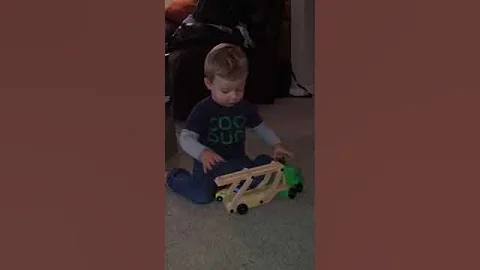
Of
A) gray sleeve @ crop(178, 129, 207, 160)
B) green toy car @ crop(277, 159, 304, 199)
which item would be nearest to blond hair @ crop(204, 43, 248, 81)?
gray sleeve @ crop(178, 129, 207, 160)

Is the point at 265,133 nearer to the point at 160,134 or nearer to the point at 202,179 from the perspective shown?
the point at 202,179

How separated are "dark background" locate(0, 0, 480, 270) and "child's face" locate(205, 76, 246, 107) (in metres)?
1.13

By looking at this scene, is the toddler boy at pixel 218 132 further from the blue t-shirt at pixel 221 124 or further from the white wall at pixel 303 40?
the white wall at pixel 303 40

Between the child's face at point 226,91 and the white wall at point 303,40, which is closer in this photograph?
the child's face at point 226,91

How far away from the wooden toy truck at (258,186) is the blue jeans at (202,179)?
3cm

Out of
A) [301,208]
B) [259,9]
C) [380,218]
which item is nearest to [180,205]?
[301,208]

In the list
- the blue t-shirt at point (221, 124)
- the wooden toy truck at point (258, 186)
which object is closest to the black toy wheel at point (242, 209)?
the wooden toy truck at point (258, 186)

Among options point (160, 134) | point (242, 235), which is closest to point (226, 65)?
point (242, 235)

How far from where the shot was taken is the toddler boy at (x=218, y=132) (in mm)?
1727

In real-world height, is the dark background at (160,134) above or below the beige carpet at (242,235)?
above

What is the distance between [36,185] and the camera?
24.7 inches

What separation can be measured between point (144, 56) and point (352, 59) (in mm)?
190

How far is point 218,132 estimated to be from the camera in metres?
1.83

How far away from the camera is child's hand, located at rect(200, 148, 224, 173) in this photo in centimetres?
171
